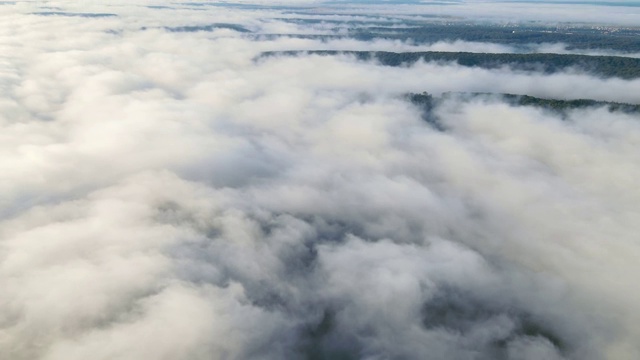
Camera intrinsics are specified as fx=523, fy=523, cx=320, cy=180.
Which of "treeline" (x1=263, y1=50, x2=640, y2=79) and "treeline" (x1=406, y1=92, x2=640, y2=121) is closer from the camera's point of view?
"treeline" (x1=406, y1=92, x2=640, y2=121)

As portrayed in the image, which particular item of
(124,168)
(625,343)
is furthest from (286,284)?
(124,168)

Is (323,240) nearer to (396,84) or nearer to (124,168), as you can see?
(124,168)

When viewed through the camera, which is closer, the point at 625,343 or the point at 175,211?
the point at 625,343

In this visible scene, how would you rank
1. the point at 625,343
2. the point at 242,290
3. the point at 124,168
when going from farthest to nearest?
1. the point at 124,168
2. the point at 242,290
3. the point at 625,343

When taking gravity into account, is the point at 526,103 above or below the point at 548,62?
below

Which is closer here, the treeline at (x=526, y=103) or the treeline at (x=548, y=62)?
the treeline at (x=526, y=103)

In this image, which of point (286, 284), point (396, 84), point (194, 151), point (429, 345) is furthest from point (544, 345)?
point (396, 84)

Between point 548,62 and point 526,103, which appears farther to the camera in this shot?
point 548,62

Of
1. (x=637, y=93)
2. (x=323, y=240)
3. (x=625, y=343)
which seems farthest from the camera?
(x=637, y=93)

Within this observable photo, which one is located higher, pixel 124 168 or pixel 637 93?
pixel 637 93

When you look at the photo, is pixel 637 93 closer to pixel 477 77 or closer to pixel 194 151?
pixel 477 77
